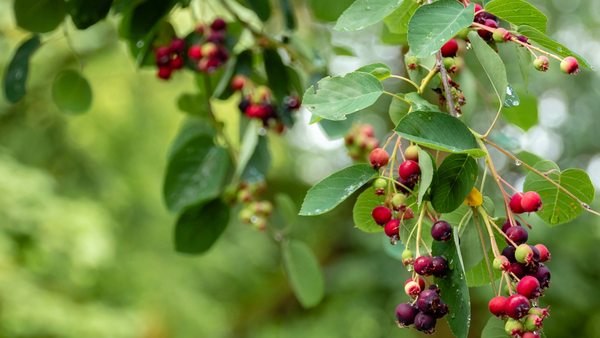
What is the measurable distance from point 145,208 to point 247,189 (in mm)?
2296

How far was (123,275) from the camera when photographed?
8.63ft

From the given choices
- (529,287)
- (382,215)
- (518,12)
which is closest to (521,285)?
(529,287)

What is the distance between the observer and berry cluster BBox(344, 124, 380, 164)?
34.1 inches

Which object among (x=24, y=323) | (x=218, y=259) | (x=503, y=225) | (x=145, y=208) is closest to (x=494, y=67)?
(x=503, y=225)

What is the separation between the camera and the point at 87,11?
0.58m

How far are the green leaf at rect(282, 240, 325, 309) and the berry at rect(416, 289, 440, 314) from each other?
502mm

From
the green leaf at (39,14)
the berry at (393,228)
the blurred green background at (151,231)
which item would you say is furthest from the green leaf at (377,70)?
the blurred green background at (151,231)

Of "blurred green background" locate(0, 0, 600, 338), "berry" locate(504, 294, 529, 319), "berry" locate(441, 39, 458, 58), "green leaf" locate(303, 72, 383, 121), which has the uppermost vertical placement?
"berry" locate(441, 39, 458, 58)

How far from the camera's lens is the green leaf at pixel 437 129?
0.29 m

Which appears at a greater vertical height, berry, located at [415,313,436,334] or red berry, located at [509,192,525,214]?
red berry, located at [509,192,525,214]

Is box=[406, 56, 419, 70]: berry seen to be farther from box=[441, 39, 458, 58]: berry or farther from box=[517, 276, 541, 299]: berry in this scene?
box=[517, 276, 541, 299]: berry

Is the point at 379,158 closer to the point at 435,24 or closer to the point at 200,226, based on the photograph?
the point at 435,24

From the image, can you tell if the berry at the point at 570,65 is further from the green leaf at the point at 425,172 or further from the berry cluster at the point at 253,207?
the berry cluster at the point at 253,207

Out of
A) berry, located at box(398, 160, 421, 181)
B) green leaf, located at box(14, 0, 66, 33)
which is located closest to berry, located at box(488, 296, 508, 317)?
berry, located at box(398, 160, 421, 181)
